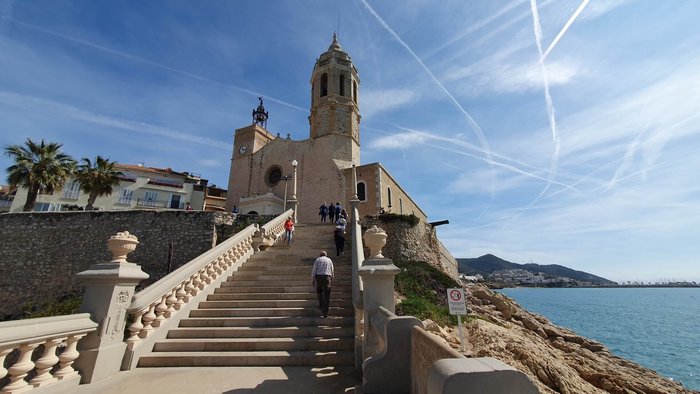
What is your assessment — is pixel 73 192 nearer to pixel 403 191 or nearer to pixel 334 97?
pixel 334 97

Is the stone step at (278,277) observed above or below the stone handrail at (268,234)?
below

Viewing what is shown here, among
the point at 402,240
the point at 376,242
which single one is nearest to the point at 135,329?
the point at 376,242

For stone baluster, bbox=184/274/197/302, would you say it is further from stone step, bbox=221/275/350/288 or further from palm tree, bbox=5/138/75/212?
palm tree, bbox=5/138/75/212

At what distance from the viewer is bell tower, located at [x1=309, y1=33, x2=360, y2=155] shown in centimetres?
2766

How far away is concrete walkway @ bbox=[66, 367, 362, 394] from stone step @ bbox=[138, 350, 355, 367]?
153 mm

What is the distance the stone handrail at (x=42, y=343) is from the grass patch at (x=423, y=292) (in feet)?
28.0

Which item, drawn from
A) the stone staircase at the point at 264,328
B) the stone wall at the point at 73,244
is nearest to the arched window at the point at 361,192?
the stone wall at the point at 73,244

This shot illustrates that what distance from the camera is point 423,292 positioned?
48.5ft

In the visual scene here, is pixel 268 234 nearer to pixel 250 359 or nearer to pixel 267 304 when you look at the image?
pixel 267 304

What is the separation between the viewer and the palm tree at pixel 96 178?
2314 cm

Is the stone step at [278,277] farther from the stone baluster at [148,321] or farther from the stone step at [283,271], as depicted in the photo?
the stone baluster at [148,321]

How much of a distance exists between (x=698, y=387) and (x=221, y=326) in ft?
72.2

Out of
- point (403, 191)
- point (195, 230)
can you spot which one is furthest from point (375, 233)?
point (403, 191)

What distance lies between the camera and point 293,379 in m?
4.56
